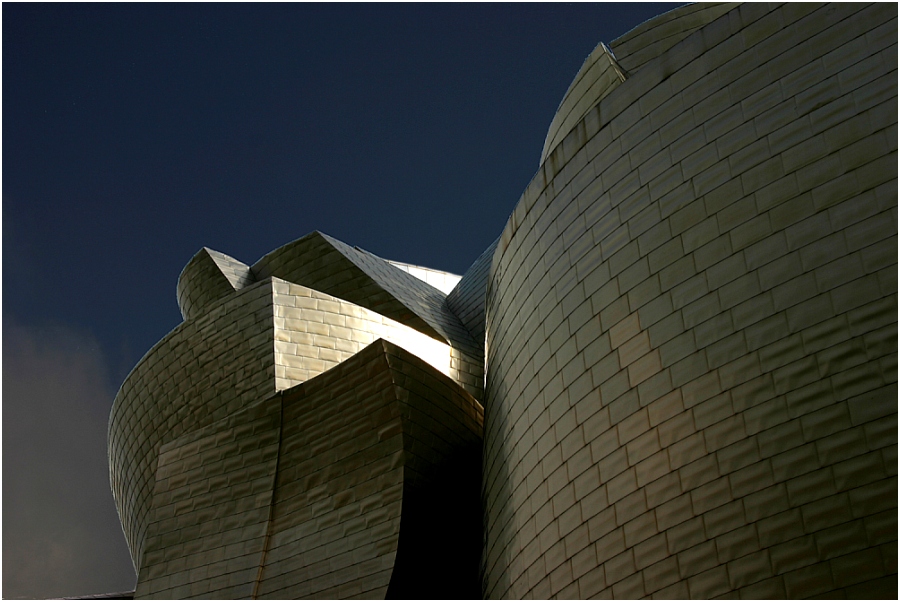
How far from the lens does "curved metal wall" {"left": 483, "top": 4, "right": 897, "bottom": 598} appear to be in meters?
11.2

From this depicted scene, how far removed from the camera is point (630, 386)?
44.5ft

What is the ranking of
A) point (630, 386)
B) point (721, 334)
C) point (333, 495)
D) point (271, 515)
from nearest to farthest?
1. point (721, 334)
2. point (630, 386)
3. point (333, 495)
4. point (271, 515)

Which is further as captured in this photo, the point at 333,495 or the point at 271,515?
the point at 271,515

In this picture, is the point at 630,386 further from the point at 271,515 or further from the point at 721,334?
the point at 271,515

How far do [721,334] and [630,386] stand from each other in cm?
144

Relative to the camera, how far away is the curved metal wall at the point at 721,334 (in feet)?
36.8

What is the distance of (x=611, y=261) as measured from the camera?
14625 millimetres

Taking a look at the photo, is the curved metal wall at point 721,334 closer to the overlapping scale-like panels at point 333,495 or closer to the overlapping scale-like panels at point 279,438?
the overlapping scale-like panels at point 333,495

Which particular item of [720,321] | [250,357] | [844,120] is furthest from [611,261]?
[250,357]

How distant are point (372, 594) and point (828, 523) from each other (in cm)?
718

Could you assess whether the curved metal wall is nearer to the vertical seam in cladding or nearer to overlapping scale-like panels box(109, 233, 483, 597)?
overlapping scale-like panels box(109, 233, 483, 597)

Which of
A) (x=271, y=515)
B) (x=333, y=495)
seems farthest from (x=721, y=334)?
(x=271, y=515)

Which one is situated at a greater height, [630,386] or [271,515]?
[271,515]

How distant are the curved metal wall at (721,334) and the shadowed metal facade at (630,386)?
0.10ft
